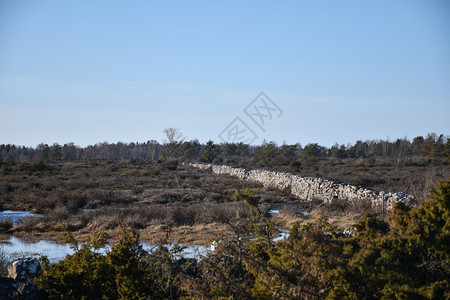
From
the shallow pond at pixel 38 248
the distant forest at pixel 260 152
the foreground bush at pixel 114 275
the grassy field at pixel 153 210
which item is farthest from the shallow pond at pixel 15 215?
the distant forest at pixel 260 152

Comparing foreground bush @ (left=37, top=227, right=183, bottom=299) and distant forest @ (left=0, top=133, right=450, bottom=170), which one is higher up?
distant forest @ (left=0, top=133, right=450, bottom=170)

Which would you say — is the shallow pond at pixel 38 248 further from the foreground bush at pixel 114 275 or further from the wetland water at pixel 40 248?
the foreground bush at pixel 114 275

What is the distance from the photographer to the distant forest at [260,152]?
4769cm

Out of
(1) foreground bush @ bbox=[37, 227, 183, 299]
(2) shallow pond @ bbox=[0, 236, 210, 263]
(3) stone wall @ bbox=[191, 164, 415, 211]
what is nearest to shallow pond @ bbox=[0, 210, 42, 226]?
(2) shallow pond @ bbox=[0, 236, 210, 263]

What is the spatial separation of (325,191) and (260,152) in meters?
39.3

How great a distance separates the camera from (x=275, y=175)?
25.8 meters

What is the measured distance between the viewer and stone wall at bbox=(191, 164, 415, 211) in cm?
1230

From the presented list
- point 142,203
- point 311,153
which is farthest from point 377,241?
point 311,153

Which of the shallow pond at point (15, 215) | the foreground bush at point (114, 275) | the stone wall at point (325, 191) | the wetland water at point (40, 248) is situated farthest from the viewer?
the shallow pond at point (15, 215)

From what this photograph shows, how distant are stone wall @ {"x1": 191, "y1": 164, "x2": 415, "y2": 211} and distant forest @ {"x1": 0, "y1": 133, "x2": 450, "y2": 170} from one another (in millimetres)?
13737

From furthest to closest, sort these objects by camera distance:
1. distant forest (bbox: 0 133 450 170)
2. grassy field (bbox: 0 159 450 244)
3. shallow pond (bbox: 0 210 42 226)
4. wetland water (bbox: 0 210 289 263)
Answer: distant forest (bbox: 0 133 450 170)
shallow pond (bbox: 0 210 42 226)
grassy field (bbox: 0 159 450 244)
wetland water (bbox: 0 210 289 263)

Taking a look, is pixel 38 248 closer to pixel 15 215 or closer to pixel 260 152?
pixel 15 215

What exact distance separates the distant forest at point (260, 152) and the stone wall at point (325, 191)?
45.1ft

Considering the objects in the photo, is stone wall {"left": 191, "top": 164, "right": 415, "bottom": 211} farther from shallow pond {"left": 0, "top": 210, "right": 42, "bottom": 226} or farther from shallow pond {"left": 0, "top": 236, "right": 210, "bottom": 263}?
shallow pond {"left": 0, "top": 210, "right": 42, "bottom": 226}
